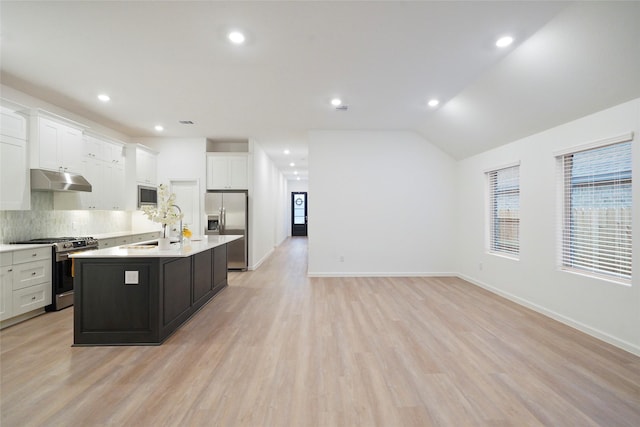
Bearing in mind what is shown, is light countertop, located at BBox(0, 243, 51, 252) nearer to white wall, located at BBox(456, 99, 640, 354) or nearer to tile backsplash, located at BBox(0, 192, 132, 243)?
tile backsplash, located at BBox(0, 192, 132, 243)

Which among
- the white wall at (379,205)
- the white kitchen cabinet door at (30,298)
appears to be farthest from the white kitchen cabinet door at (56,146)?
the white wall at (379,205)

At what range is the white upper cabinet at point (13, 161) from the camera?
3335 millimetres

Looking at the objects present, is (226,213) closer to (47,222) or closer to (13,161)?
(47,222)

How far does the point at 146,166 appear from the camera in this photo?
5.86 meters

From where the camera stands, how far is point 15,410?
184cm

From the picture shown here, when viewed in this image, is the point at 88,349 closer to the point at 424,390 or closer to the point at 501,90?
the point at 424,390

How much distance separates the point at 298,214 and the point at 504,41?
12781 mm

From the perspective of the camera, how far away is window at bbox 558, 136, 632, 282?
2.78 m

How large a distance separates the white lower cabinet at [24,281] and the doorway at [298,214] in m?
11.5

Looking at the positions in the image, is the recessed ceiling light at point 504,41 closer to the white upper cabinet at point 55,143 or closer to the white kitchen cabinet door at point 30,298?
the white upper cabinet at point 55,143

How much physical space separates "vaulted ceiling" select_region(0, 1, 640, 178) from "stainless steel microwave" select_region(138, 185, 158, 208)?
1640 millimetres

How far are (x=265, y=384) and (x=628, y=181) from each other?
3883 mm

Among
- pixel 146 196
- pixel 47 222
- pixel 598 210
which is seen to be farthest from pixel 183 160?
pixel 598 210

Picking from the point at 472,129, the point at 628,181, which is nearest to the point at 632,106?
the point at 628,181
